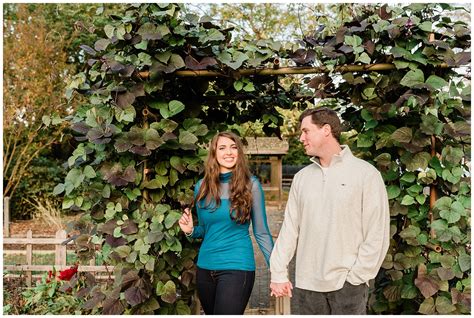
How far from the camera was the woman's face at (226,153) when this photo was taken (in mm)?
3020

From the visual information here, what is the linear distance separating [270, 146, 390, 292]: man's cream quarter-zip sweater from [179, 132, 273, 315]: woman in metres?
0.22

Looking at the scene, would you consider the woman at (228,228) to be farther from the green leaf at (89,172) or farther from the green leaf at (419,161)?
the green leaf at (419,161)

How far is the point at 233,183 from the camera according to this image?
9.85ft

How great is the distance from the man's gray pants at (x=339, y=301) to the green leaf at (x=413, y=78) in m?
1.19

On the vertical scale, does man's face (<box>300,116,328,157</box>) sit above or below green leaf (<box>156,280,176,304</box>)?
above

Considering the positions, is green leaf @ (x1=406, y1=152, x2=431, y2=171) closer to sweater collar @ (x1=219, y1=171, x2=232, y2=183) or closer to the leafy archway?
the leafy archway

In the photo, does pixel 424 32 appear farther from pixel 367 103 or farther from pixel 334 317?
pixel 334 317

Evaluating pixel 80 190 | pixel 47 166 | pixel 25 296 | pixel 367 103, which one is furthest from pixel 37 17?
pixel 367 103

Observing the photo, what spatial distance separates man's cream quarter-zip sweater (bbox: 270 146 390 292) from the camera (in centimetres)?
265

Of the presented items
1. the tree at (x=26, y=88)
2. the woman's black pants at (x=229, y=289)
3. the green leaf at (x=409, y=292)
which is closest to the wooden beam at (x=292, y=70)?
the woman's black pants at (x=229, y=289)

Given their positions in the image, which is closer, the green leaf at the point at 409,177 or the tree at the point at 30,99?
the green leaf at the point at 409,177

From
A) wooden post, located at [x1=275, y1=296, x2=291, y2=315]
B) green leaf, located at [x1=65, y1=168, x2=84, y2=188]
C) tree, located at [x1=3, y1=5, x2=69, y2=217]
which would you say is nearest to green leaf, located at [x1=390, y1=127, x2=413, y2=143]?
wooden post, located at [x1=275, y1=296, x2=291, y2=315]

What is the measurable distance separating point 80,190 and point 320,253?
176cm

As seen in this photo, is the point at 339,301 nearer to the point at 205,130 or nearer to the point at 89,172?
the point at 205,130
